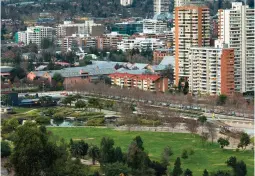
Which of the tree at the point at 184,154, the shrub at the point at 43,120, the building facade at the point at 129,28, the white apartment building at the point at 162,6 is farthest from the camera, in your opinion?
the white apartment building at the point at 162,6

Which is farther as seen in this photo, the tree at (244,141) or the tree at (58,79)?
the tree at (58,79)

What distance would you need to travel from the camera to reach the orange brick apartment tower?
484 inches

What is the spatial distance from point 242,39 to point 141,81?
190 cm

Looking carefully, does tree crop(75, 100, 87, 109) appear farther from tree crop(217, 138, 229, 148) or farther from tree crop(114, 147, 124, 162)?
tree crop(114, 147, 124, 162)

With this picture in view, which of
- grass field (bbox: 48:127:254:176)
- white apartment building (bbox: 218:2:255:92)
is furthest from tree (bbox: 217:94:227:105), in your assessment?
grass field (bbox: 48:127:254:176)

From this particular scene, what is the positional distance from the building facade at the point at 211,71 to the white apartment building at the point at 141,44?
5.69 metres

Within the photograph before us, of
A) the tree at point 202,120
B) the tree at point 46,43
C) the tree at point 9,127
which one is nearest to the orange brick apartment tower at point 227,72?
the tree at point 202,120

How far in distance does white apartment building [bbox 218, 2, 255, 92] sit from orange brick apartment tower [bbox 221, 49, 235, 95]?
43 centimetres

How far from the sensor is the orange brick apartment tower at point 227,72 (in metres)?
12.3

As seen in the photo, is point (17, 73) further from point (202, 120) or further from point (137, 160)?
point (137, 160)

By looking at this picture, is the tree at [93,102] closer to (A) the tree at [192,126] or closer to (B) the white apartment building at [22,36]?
→ (A) the tree at [192,126]

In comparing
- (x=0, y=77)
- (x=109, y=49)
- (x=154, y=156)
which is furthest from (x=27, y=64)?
(x=154, y=156)

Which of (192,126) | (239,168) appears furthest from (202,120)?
(239,168)

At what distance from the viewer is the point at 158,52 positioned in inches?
675
